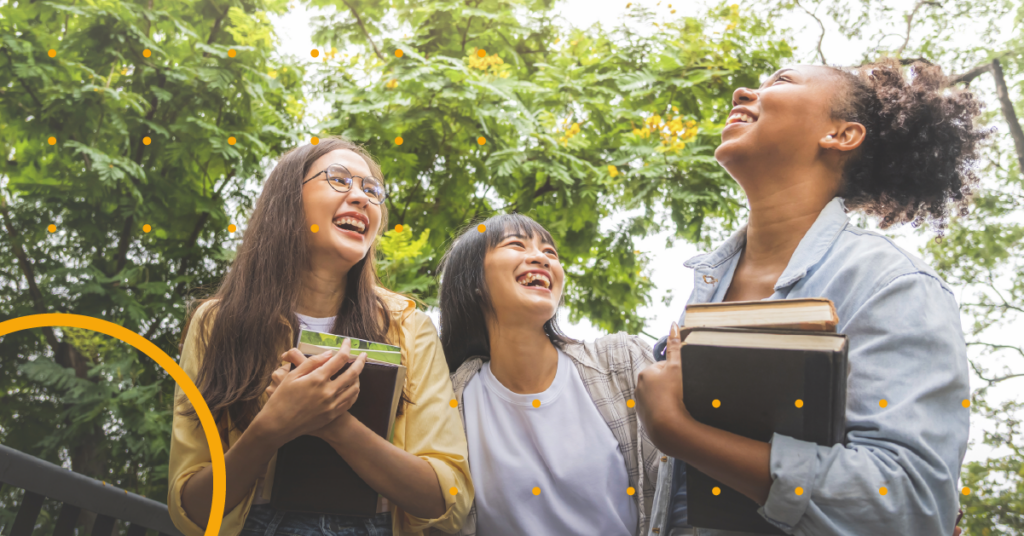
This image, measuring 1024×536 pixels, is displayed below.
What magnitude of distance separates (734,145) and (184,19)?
4315 millimetres

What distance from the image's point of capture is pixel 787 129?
145cm

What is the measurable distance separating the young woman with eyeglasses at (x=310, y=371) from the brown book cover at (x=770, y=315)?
0.74 meters

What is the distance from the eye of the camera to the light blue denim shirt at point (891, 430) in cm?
102

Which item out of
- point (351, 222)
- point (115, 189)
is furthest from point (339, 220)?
point (115, 189)

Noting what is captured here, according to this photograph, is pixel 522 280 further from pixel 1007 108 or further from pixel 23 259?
pixel 1007 108

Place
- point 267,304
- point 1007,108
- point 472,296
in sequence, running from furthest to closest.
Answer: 1. point 1007,108
2. point 472,296
3. point 267,304

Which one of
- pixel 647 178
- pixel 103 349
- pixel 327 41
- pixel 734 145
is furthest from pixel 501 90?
pixel 103 349

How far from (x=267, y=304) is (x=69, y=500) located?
1.17 meters

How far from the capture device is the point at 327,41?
4.82 meters

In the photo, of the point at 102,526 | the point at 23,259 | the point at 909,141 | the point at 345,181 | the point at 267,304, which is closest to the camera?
the point at 909,141

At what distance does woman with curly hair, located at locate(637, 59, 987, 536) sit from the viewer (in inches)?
→ 40.6

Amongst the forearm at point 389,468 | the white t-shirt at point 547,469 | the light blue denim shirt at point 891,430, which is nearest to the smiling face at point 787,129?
the light blue denim shirt at point 891,430

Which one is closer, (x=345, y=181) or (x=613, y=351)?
(x=345, y=181)

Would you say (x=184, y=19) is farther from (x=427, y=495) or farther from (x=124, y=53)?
(x=427, y=495)
